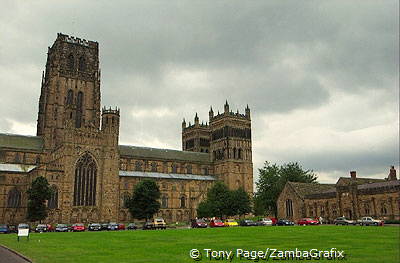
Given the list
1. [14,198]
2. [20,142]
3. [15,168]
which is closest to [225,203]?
[14,198]

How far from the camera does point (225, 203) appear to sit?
83.6m

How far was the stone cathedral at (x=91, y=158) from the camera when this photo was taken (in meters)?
82.4

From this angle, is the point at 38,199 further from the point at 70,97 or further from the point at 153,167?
the point at 153,167

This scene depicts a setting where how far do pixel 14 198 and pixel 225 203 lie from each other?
1788 inches

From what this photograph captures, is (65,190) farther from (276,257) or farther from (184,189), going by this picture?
(276,257)

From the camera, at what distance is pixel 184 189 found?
107875mm

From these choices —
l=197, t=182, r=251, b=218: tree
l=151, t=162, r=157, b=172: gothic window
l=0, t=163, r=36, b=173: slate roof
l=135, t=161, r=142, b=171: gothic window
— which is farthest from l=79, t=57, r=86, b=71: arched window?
l=197, t=182, r=251, b=218: tree

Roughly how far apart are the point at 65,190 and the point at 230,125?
5585 centimetres

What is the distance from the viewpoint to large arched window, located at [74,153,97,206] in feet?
282

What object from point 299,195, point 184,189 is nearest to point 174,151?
point 184,189

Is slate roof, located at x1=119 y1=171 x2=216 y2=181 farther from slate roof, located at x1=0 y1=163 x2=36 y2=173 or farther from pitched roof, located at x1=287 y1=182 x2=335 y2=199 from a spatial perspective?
pitched roof, located at x1=287 y1=182 x2=335 y2=199

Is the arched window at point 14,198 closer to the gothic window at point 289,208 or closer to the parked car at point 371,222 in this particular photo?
the gothic window at point 289,208

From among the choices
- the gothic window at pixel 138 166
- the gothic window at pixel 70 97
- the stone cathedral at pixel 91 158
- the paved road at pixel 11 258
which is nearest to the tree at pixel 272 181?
the stone cathedral at pixel 91 158

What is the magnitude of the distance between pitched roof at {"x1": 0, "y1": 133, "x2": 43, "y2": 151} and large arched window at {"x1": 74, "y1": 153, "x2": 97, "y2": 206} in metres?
13.8
